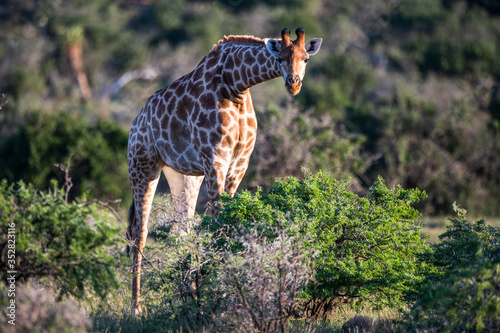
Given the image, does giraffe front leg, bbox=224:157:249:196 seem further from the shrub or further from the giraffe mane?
the shrub

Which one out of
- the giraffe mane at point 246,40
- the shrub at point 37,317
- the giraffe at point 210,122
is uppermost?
the giraffe mane at point 246,40

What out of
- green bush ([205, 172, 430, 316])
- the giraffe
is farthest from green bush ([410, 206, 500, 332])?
the giraffe

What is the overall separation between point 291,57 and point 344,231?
70.9 inches

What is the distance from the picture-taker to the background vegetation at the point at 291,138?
491 centimetres

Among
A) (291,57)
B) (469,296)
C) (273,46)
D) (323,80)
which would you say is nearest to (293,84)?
(291,57)

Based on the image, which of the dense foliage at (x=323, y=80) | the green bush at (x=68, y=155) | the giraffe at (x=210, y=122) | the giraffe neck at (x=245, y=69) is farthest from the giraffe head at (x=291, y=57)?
the green bush at (x=68, y=155)

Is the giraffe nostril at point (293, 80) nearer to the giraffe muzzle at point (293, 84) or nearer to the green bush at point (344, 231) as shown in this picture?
the giraffe muzzle at point (293, 84)

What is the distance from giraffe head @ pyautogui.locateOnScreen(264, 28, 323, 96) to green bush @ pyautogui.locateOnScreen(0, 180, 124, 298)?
7.24ft

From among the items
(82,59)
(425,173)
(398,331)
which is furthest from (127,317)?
(82,59)

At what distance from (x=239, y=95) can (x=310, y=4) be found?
42.2 meters

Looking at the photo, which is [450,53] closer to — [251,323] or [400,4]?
[400,4]

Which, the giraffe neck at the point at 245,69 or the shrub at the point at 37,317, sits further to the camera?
the giraffe neck at the point at 245,69

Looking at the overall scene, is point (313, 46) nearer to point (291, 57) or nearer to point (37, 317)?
point (291, 57)

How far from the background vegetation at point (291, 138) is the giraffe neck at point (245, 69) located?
123cm
